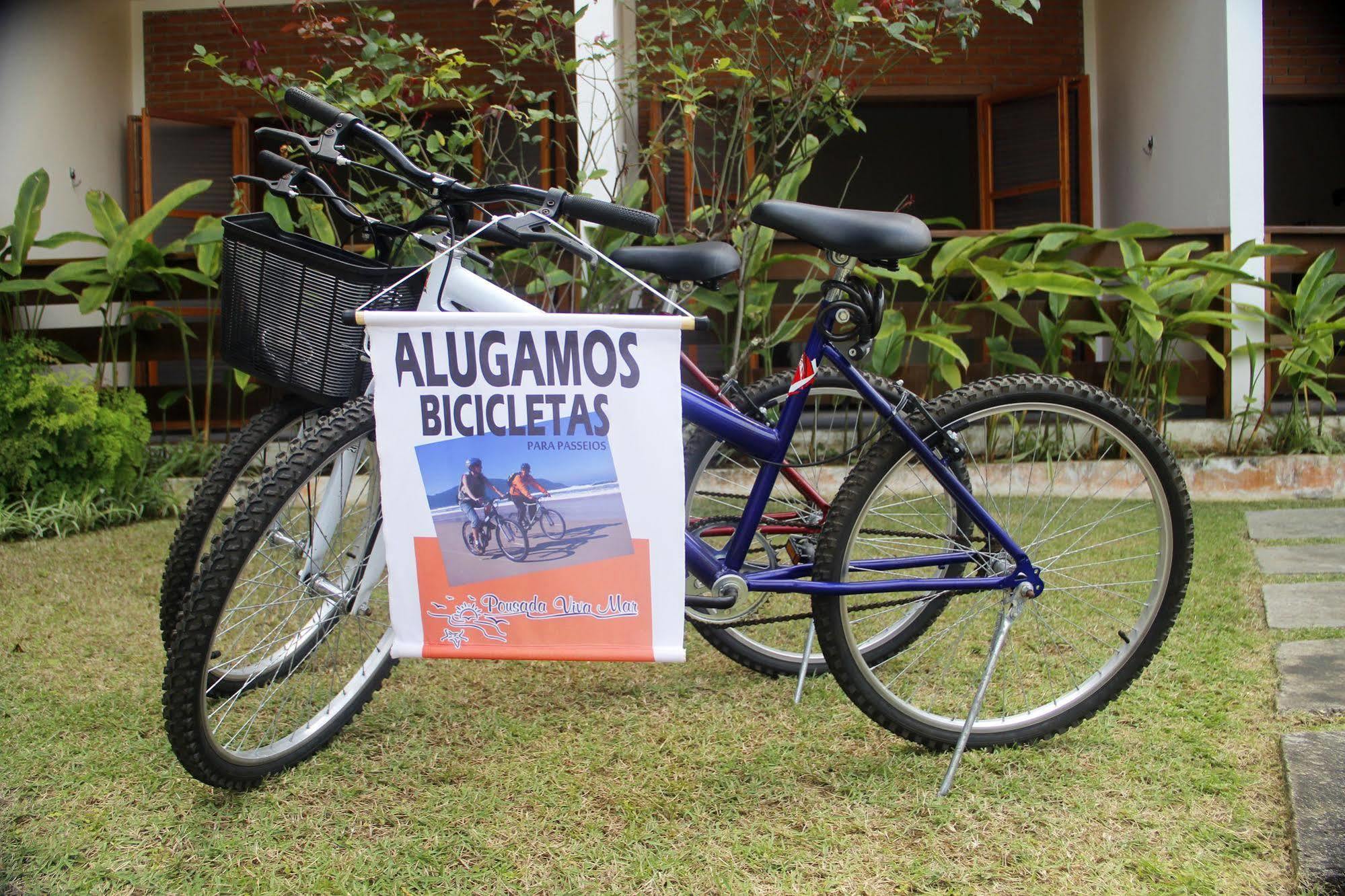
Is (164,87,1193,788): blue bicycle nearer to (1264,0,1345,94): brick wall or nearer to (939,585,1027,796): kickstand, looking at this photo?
(939,585,1027,796): kickstand

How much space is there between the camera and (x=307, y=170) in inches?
74.5

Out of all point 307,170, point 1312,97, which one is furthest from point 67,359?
point 1312,97

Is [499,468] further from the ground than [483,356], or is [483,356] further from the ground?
[483,356]

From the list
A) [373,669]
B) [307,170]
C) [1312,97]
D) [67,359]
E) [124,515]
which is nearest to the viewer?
[307,170]

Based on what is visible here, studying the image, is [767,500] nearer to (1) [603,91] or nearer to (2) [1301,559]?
(2) [1301,559]

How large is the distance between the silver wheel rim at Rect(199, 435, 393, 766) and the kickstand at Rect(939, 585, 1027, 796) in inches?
41.1

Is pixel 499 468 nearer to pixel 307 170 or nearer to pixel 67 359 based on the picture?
pixel 307 170

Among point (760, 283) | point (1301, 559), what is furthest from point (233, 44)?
point (1301, 559)

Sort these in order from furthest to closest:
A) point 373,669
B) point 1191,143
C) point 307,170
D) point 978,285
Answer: point 1191,143, point 978,285, point 373,669, point 307,170

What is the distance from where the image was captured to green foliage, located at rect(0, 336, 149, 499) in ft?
14.0

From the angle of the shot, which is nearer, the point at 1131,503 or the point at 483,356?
the point at 483,356

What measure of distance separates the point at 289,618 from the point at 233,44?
6953mm

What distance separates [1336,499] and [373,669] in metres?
4.45

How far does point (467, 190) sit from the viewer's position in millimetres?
1769
